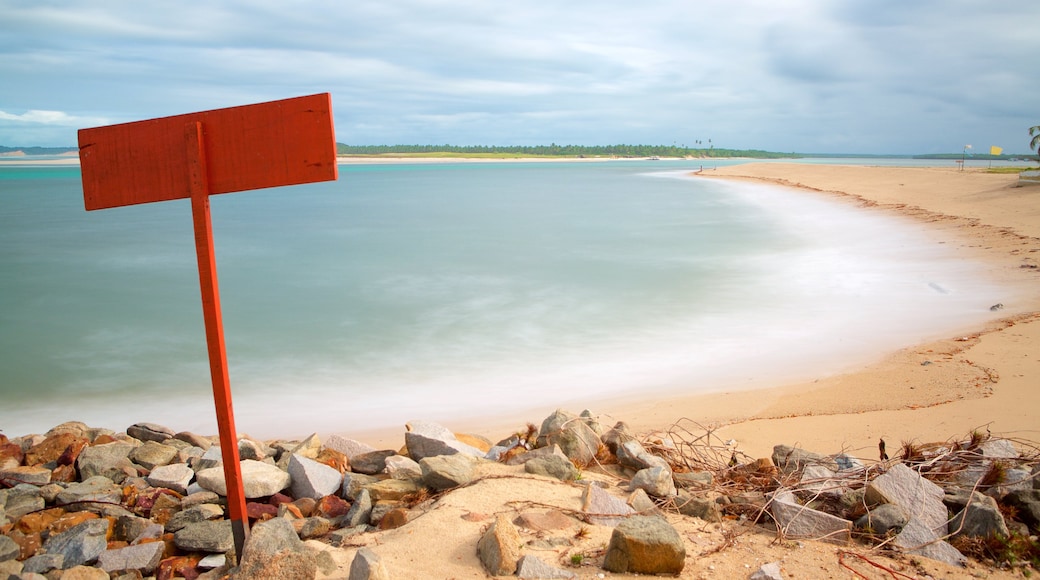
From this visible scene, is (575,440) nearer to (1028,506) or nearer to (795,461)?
(795,461)

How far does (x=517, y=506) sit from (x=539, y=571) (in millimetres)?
687

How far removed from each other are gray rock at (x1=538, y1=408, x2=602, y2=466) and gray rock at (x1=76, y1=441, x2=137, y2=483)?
251 centimetres

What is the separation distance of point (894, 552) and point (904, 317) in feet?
24.6

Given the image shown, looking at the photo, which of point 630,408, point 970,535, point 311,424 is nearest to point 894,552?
point 970,535

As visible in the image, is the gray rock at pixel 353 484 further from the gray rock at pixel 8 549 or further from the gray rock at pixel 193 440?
the gray rock at pixel 193 440

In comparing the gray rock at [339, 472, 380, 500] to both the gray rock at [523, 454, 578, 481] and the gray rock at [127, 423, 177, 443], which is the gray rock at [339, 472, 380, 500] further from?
the gray rock at [127, 423, 177, 443]

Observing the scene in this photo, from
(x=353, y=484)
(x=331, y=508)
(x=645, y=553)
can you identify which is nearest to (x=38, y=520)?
(x=331, y=508)

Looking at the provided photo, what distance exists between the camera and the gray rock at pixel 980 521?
10.1 feet

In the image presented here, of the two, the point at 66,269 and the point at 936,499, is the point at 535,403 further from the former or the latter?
the point at 66,269

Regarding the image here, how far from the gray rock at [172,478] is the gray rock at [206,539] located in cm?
60

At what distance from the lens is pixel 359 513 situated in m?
3.52

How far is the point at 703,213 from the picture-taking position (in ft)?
91.8

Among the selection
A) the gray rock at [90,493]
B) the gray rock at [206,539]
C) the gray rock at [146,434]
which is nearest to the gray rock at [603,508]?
the gray rock at [206,539]

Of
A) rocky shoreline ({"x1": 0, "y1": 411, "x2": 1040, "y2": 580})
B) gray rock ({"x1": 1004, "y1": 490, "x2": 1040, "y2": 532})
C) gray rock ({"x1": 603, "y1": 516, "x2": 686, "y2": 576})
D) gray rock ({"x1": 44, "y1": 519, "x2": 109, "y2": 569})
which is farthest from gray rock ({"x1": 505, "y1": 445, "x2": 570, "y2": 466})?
gray rock ({"x1": 1004, "y1": 490, "x2": 1040, "y2": 532})
